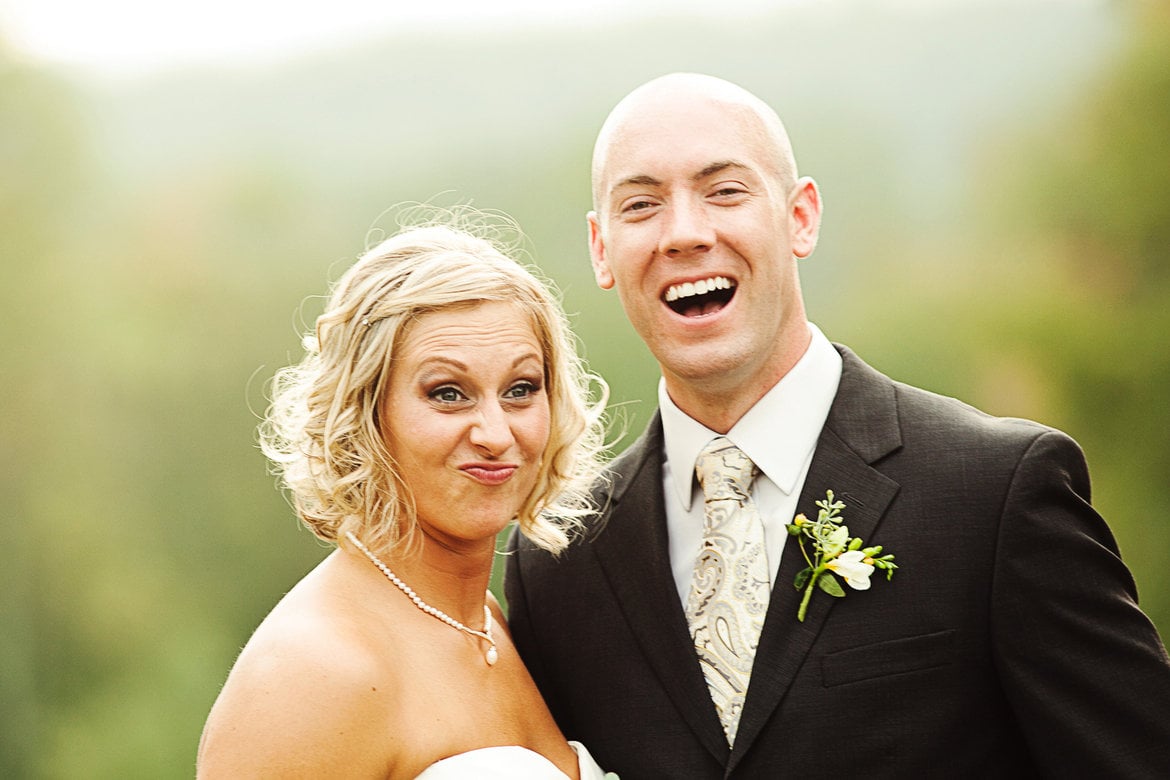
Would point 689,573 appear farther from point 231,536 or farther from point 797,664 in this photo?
point 231,536

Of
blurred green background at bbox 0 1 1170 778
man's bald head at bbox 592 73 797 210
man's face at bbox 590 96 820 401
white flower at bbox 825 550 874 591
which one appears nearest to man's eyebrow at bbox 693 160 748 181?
man's face at bbox 590 96 820 401

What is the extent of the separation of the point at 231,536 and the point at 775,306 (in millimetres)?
8424

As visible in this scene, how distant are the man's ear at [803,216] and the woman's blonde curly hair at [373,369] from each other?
642 millimetres

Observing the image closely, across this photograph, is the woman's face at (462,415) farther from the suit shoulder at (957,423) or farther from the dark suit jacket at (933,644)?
the suit shoulder at (957,423)

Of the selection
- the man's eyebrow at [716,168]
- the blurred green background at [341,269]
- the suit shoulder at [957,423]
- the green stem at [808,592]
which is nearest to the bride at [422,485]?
the man's eyebrow at [716,168]

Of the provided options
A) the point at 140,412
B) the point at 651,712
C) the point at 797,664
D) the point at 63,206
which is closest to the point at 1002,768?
the point at 797,664

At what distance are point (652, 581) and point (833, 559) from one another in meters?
0.44

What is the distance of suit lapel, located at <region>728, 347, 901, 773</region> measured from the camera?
256 centimetres

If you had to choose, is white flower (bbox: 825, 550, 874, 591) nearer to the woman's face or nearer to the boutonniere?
the boutonniere

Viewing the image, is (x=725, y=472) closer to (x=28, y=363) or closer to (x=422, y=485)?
(x=422, y=485)

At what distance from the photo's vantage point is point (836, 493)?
271cm

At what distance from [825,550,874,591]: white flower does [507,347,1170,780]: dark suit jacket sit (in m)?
0.04

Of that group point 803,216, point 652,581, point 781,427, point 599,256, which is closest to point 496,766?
point 652,581

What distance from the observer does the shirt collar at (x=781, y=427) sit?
2.82 meters
